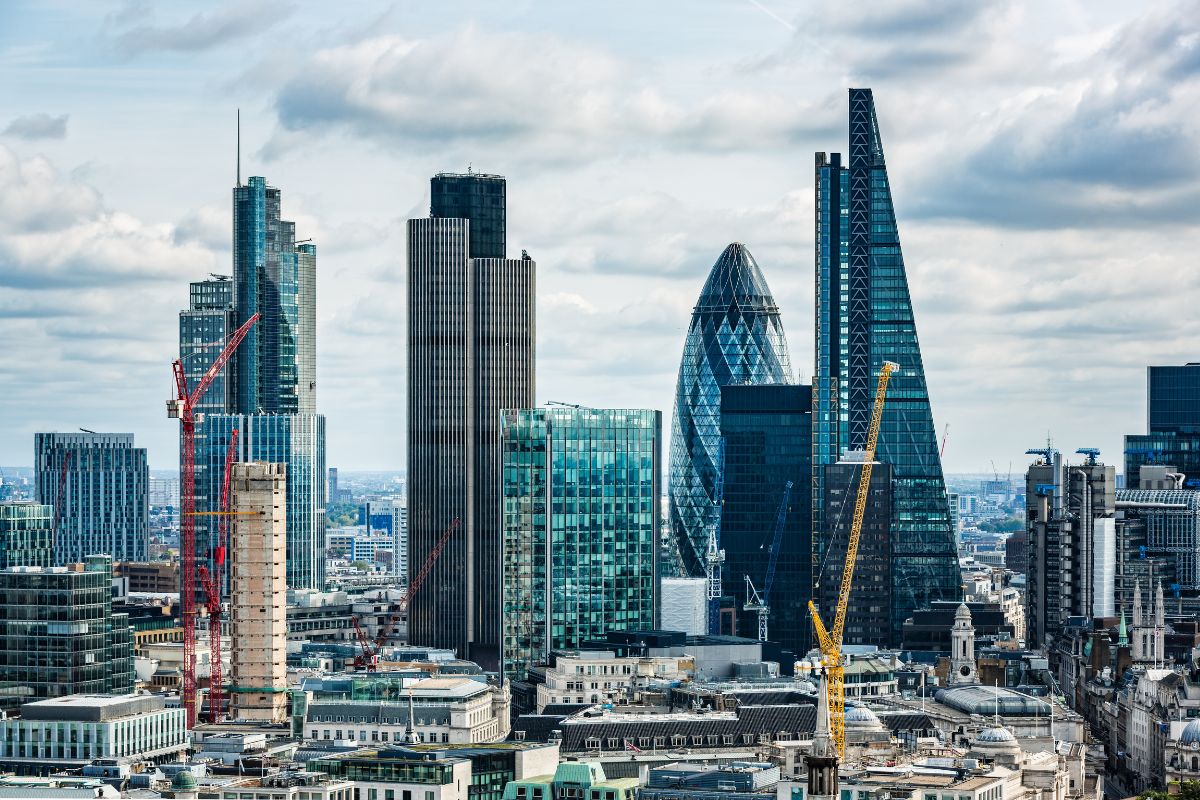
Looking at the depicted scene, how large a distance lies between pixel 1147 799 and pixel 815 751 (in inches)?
2444

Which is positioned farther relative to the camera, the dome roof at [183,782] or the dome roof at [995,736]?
the dome roof at [995,736]

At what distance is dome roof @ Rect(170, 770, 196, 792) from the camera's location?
17981cm

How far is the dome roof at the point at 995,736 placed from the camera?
194 metres

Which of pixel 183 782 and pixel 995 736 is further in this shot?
pixel 995 736

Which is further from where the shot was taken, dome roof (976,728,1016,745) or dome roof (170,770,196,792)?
dome roof (976,728,1016,745)

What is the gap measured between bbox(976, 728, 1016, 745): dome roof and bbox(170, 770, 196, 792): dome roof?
50.0m

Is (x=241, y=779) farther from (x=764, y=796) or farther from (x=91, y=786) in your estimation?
(x=764, y=796)

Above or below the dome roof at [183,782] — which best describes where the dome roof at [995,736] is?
above

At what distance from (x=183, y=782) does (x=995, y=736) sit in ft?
169

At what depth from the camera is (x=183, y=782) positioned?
180125 millimetres

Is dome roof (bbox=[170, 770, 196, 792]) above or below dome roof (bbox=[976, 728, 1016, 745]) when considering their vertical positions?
below

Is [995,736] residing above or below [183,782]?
above

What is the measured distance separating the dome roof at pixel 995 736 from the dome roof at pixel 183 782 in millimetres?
49999

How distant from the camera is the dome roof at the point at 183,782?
590ft
